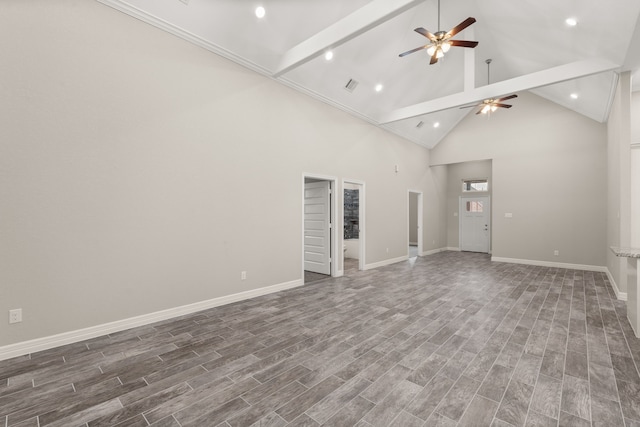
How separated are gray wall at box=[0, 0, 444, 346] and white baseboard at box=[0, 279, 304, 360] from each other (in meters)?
0.07

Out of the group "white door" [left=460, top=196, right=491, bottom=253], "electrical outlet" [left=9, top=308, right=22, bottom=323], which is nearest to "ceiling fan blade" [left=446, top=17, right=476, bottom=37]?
"electrical outlet" [left=9, top=308, right=22, bottom=323]

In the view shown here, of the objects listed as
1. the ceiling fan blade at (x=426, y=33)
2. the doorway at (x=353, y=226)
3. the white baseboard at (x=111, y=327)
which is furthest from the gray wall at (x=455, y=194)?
the white baseboard at (x=111, y=327)

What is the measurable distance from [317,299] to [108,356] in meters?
2.56

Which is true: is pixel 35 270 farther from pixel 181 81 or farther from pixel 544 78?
pixel 544 78

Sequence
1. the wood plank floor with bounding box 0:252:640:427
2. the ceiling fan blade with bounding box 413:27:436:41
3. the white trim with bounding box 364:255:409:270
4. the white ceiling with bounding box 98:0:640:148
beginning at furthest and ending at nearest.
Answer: the white trim with bounding box 364:255:409:270 < the ceiling fan blade with bounding box 413:27:436:41 < the white ceiling with bounding box 98:0:640:148 < the wood plank floor with bounding box 0:252:640:427

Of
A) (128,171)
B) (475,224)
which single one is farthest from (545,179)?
(128,171)

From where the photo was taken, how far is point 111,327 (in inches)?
119

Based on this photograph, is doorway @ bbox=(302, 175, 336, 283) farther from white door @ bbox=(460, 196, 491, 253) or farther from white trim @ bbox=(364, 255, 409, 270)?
white door @ bbox=(460, 196, 491, 253)

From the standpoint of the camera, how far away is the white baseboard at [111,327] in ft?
8.35

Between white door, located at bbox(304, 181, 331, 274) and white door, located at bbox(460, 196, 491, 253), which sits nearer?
white door, located at bbox(304, 181, 331, 274)

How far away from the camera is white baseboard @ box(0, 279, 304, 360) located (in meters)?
2.54

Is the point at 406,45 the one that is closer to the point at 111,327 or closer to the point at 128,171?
the point at 128,171

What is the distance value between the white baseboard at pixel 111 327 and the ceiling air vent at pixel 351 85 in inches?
163

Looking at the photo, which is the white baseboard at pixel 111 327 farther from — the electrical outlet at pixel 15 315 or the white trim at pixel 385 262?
the white trim at pixel 385 262
